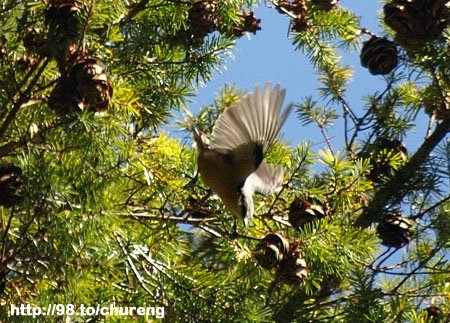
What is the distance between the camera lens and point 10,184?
1.16 metres

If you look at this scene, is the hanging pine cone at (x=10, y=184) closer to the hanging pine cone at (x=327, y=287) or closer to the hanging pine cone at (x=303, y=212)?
the hanging pine cone at (x=303, y=212)

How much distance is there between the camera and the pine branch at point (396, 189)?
1.72 m

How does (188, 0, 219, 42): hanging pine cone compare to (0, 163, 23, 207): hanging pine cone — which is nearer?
(0, 163, 23, 207): hanging pine cone

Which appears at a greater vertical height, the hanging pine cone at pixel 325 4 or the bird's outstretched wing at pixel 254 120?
the hanging pine cone at pixel 325 4

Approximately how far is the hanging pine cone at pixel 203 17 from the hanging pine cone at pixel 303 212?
0.40 meters

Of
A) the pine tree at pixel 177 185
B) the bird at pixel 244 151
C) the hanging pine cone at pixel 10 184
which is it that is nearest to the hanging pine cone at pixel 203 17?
the pine tree at pixel 177 185

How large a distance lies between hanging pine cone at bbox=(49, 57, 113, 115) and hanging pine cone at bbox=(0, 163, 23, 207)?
0.43 ft

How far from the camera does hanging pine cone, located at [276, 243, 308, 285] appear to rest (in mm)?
1285

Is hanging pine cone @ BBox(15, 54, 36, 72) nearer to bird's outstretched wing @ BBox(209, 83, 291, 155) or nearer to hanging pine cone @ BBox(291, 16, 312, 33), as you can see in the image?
bird's outstretched wing @ BBox(209, 83, 291, 155)

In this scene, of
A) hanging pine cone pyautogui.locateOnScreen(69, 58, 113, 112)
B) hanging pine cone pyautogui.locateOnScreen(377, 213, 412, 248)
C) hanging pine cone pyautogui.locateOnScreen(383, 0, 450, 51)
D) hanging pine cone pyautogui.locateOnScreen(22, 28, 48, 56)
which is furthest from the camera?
hanging pine cone pyautogui.locateOnScreen(377, 213, 412, 248)

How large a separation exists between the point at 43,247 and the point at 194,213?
0.33 m

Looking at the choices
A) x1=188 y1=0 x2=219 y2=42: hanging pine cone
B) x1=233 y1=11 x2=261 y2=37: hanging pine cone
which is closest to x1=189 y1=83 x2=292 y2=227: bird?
x1=188 y1=0 x2=219 y2=42: hanging pine cone

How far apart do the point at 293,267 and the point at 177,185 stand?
0.75 ft

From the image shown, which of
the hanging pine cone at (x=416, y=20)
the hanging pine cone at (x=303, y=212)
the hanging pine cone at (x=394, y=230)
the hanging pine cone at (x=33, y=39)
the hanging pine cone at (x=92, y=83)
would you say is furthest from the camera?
the hanging pine cone at (x=394, y=230)
